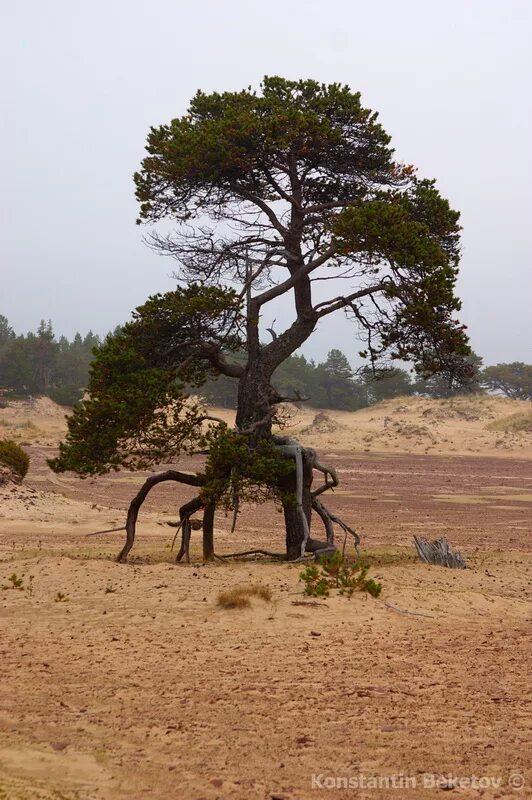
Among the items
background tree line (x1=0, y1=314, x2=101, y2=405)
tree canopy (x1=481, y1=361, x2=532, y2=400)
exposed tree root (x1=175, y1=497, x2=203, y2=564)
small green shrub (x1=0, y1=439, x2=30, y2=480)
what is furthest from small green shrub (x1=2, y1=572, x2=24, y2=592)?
tree canopy (x1=481, y1=361, x2=532, y2=400)

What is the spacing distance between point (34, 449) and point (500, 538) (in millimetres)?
36848

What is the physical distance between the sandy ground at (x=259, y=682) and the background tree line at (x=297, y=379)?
67.3m

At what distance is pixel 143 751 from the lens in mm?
5477

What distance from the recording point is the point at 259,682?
714cm

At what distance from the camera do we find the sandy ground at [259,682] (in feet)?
16.9

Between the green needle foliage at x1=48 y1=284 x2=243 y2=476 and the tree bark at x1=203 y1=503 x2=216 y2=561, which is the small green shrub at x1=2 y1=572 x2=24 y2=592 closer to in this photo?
the green needle foliage at x1=48 y1=284 x2=243 y2=476

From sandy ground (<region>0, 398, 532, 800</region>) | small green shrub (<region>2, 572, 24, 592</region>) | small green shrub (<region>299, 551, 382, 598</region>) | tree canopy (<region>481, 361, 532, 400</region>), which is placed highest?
tree canopy (<region>481, 361, 532, 400</region>)

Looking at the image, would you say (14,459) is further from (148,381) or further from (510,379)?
(510,379)

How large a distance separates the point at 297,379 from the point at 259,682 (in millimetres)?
89703

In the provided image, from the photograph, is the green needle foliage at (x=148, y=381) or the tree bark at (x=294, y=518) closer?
the green needle foliage at (x=148, y=381)

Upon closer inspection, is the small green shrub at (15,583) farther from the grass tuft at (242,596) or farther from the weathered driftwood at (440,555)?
the weathered driftwood at (440,555)

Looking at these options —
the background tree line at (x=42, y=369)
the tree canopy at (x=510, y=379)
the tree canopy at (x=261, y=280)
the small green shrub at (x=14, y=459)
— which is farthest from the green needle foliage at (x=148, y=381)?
the tree canopy at (x=510, y=379)

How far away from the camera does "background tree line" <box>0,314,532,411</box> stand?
80.9 metres

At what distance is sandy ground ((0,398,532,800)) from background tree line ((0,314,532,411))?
221 feet
